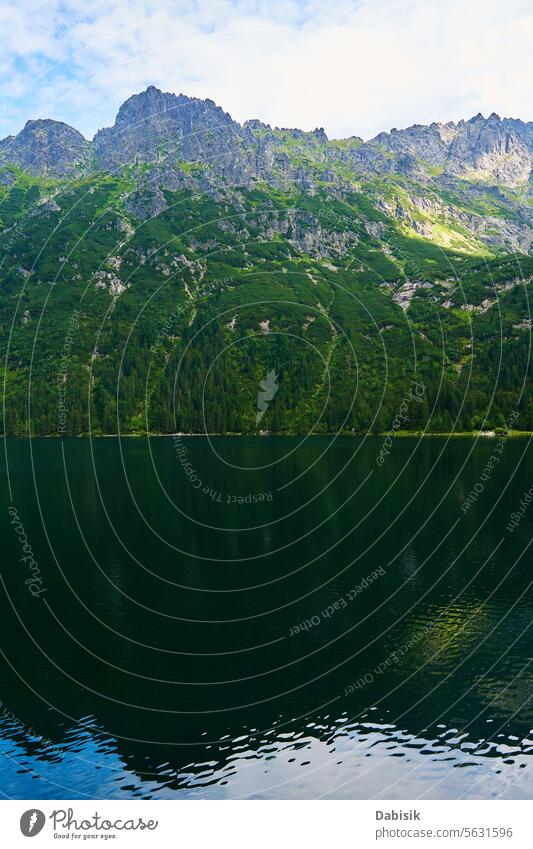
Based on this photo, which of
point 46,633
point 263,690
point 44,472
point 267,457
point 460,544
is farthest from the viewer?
point 267,457

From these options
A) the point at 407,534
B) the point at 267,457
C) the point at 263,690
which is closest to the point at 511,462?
the point at 267,457

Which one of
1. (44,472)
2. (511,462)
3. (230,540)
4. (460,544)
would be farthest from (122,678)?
(511,462)

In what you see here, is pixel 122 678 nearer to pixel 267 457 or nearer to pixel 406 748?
pixel 406 748

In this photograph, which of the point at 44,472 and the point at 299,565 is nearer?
the point at 299,565

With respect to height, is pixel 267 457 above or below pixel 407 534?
above
